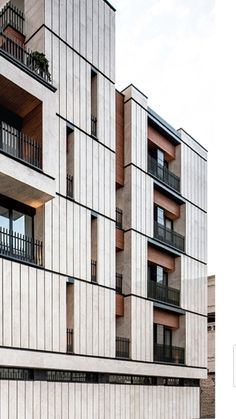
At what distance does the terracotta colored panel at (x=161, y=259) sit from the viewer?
19.7ft

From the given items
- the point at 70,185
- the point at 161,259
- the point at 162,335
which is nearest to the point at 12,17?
the point at 70,185

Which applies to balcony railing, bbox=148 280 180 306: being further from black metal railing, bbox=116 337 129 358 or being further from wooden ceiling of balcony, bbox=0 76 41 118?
wooden ceiling of balcony, bbox=0 76 41 118

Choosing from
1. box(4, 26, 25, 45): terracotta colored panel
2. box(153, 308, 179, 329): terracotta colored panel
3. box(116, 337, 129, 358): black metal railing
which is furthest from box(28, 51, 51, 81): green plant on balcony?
box(153, 308, 179, 329): terracotta colored panel

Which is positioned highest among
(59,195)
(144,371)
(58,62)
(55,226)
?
(58,62)

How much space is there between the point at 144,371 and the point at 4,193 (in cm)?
257

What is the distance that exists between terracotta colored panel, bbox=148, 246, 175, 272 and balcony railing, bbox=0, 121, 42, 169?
2.48m

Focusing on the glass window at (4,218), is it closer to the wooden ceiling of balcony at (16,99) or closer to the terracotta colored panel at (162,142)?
the wooden ceiling of balcony at (16,99)

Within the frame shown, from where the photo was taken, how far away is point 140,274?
5523mm

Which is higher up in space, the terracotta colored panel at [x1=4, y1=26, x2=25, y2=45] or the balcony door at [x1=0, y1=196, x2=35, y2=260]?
the terracotta colored panel at [x1=4, y1=26, x2=25, y2=45]

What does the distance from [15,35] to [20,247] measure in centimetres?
191

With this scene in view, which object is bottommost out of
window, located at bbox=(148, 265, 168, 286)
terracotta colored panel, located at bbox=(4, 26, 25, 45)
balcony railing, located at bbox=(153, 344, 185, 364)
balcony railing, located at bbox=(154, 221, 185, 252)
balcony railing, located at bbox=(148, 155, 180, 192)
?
balcony railing, located at bbox=(153, 344, 185, 364)

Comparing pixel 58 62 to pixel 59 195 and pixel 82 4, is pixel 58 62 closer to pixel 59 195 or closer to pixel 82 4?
pixel 82 4

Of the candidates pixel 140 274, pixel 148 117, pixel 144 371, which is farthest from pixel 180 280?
pixel 148 117

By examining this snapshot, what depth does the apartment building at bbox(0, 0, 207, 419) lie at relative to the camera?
373 cm
